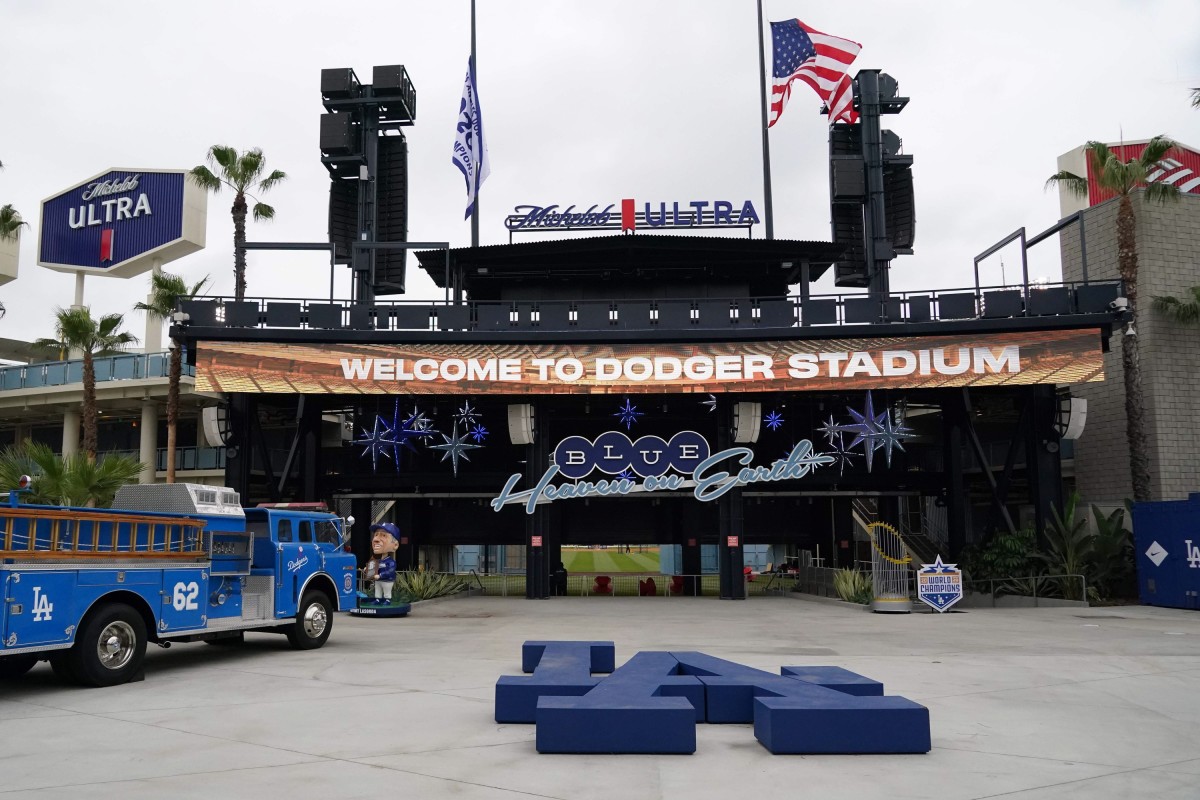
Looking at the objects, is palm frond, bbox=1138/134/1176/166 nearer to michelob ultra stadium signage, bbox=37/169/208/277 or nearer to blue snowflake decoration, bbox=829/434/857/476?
blue snowflake decoration, bbox=829/434/857/476

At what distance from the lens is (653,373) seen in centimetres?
3300

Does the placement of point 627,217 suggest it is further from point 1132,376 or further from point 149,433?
point 149,433

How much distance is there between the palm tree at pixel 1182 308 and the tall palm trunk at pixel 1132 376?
7.25ft

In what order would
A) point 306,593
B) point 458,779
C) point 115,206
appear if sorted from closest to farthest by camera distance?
point 458,779 → point 306,593 → point 115,206

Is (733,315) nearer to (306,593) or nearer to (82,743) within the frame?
(306,593)

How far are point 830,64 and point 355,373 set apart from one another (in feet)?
68.9

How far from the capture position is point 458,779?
868cm

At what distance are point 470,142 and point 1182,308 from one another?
27421 millimetres

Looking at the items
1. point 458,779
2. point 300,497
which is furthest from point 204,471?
point 458,779

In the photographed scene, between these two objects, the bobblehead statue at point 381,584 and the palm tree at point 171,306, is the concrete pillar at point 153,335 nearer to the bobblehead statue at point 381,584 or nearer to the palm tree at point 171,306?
the palm tree at point 171,306

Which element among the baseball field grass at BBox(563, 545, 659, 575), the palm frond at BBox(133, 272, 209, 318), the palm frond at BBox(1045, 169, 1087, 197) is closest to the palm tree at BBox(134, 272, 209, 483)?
the palm frond at BBox(133, 272, 209, 318)

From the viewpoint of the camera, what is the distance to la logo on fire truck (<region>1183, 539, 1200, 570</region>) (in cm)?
2750

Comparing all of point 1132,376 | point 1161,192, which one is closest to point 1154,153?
point 1161,192

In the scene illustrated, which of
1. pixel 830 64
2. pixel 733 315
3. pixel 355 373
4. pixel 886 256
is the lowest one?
pixel 355 373
